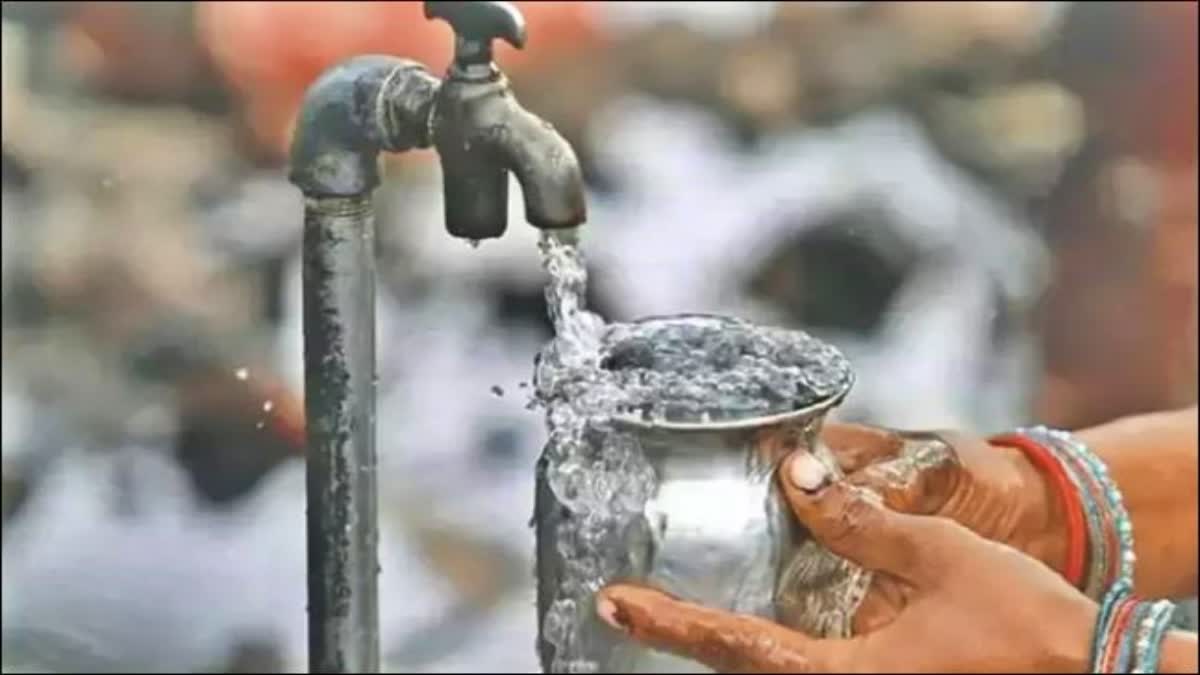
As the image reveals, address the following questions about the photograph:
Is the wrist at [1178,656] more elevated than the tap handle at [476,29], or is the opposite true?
the tap handle at [476,29]

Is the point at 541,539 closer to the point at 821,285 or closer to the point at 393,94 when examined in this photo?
the point at 393,94

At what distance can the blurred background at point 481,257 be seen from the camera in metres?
1.18

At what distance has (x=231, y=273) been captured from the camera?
3.94ft

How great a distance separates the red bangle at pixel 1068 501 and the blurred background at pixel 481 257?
250 mm

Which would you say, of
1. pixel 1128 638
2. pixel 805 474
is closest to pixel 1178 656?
pixel 1128 638

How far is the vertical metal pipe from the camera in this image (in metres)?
0.96

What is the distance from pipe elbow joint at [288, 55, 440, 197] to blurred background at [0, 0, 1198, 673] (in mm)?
163

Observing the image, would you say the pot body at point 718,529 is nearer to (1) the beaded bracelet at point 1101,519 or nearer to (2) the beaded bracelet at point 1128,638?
(2) the beaded bracelet at point 1128,638

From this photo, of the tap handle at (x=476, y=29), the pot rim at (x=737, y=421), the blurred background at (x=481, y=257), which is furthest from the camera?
the blurred background at (x=481, y=257)

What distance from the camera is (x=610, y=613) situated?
77 centimetres

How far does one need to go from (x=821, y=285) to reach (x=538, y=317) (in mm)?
182

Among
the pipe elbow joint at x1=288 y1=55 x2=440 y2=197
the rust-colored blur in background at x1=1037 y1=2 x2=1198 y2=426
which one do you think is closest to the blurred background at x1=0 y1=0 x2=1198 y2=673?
the rust-colored blur in background at x1=1037 y1=2 x2=1198 y2=426

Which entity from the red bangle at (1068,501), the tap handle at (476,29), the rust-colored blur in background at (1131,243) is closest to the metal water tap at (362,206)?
the tap handle at (476,29)

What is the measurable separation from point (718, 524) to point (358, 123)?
30 cm
